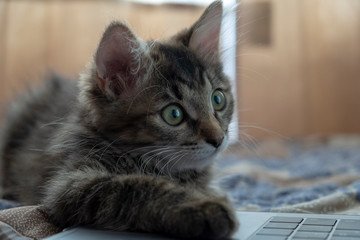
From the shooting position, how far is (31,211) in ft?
3.39

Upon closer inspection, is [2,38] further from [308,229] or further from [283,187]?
[308,229]

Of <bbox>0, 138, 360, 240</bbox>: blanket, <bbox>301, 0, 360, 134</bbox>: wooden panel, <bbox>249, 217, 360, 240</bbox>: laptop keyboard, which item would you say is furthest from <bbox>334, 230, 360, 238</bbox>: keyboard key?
<bbox>301, 0, 360, 134</bbox>: wooden panel

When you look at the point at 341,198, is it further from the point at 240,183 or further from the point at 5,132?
the point at 5,132

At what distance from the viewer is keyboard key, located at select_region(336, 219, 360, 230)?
0.85 m

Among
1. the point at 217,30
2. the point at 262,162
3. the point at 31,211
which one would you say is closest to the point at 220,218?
the point at 31,211

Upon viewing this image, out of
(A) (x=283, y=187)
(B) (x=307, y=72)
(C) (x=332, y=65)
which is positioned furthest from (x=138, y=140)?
(C) (x=332, y=65)

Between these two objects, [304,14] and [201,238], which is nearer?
[201,238]

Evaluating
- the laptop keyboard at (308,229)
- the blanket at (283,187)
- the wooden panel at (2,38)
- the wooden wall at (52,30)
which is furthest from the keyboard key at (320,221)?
the wooden panel at (2,38)

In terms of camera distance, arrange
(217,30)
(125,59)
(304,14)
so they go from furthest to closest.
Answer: (304,14) < (217,30) < (125,59)

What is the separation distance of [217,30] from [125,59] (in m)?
0.45

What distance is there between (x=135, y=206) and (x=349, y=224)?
45 cm

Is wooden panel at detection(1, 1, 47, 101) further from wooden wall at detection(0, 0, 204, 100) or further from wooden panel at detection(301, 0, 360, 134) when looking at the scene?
wooden panel at detection(301, 0, 360, 134)

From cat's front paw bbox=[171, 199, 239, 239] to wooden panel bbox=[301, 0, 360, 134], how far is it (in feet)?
12.6

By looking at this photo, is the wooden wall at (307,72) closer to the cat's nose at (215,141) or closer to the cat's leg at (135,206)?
the cat's nose at (215,141)
